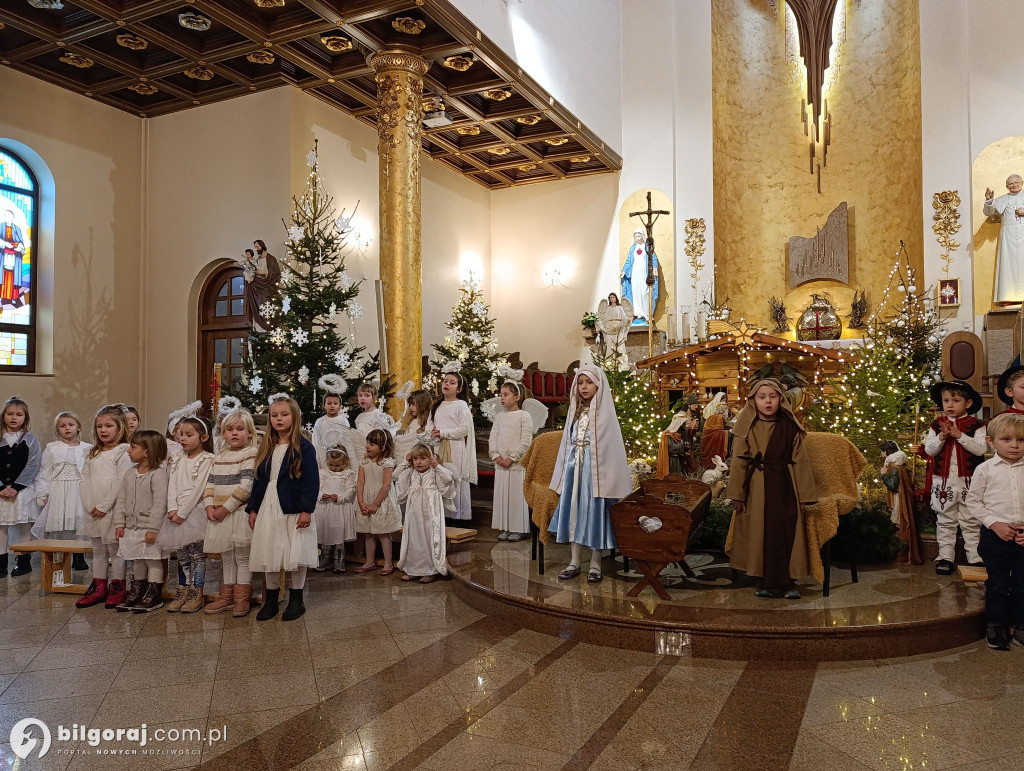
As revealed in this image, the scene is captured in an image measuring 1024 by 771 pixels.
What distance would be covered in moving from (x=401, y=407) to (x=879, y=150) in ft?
39.1

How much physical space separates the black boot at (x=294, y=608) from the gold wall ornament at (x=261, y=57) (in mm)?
8205

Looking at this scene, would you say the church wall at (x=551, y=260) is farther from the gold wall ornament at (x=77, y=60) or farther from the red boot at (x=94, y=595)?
the red boot at (x=94, y=595)

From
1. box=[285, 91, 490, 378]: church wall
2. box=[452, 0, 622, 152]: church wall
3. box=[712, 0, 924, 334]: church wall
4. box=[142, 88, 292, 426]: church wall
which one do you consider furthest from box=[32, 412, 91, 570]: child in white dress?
box=[712, 0, 924, 334]: church wall

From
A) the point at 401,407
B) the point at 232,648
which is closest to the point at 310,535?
the point at 232,648

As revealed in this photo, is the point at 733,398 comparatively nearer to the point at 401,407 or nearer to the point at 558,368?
the point at 401,407

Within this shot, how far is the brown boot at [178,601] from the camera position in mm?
5641

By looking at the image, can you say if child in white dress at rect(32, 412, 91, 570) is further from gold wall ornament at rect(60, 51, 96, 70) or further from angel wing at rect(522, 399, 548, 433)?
gold wall ornament at rect(60, 51, 96, 70)

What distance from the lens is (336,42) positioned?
10430 mm

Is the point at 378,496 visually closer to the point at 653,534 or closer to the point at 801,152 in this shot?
the point at 653,534

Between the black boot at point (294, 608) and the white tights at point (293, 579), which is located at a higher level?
the white tights at point (293, 579)

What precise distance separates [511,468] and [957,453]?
411 cm

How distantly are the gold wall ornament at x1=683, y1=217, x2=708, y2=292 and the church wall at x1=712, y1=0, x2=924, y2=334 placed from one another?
530 mm

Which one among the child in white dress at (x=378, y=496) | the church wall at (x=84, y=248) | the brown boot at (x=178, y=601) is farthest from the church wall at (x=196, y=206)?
the brown boot at (x=178, y=601)

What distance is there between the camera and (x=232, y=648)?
4789 millimetres
